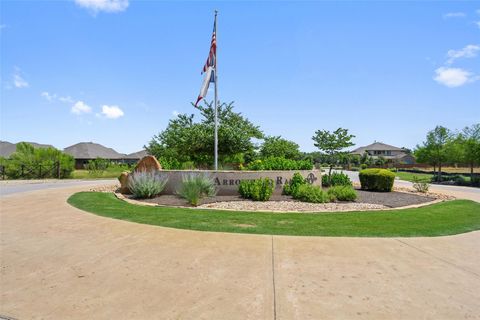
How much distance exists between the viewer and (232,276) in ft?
13.3

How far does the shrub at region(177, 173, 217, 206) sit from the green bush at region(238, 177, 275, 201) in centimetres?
123

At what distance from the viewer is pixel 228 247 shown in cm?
533

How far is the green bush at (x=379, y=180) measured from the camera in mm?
15633

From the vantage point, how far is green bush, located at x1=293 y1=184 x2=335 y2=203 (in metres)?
11.2

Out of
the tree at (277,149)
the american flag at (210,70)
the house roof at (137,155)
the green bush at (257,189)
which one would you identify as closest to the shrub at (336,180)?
the green bush at (257,189)

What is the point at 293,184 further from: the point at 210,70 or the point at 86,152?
the point at 86,152

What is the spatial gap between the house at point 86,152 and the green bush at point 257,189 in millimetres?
48661

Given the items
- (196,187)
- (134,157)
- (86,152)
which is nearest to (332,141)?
(196,187)

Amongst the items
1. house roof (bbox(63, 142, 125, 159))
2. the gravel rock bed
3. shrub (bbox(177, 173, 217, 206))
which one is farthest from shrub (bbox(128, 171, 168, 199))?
house roof (bbox(63, 142, 125, 159))

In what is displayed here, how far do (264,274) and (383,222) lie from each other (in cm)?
477

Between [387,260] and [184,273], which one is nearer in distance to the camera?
[184,273]

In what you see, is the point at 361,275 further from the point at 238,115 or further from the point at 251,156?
the point at 251,156

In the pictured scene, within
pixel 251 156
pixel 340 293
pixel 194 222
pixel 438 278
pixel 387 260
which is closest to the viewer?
pixel 340 293

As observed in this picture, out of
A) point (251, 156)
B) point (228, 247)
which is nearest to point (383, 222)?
point (228, 247)
